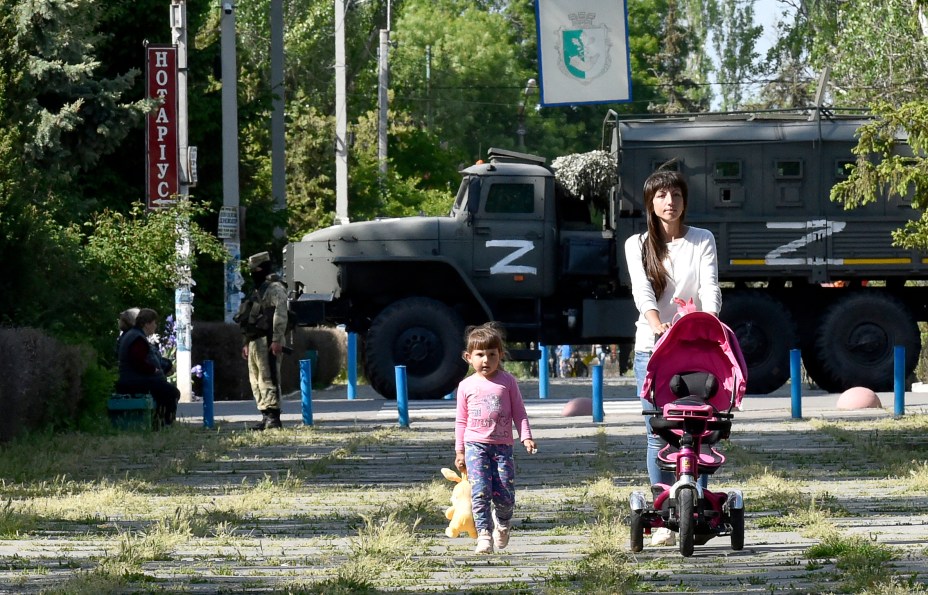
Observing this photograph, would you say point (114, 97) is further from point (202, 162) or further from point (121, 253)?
point (202, 162)

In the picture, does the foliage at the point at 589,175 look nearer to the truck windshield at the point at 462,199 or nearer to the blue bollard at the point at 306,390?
the truck windshield at the point at 462,199

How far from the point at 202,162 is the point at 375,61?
3863cm

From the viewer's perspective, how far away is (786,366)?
72.5 ft

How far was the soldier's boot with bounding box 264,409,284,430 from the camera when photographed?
16828mm

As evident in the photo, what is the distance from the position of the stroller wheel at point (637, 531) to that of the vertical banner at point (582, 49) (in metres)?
18.4

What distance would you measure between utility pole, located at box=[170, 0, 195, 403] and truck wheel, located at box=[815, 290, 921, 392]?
828cm

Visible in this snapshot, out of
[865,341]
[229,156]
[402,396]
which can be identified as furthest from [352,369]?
[402,396]

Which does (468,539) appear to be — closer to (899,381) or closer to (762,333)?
(899,381)

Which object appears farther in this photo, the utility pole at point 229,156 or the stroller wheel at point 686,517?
the utility pole at point 229,156

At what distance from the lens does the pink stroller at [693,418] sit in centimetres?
750

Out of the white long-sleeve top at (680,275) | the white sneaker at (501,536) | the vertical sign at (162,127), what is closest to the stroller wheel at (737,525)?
the white long-sleeve top at (680,275)

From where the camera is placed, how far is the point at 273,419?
16891mm

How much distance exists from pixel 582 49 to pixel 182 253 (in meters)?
7.55

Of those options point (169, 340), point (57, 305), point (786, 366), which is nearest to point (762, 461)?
point (57, 305)
